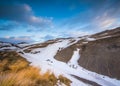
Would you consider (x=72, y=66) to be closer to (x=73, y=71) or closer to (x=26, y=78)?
(x=73, y=71)

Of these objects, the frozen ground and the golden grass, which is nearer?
the golden grass

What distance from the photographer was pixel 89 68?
82.9 ft

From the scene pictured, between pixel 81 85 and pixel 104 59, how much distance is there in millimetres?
13604

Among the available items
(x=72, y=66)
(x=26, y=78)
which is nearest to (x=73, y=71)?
(x=72, y=66)

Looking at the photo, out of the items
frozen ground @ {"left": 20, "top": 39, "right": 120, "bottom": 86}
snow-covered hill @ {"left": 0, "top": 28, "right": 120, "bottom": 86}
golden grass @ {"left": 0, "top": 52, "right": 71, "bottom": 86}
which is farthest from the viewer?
snow-covered hill @ {"left": 0, "top": 28, "right": 120, "bottom": 86}

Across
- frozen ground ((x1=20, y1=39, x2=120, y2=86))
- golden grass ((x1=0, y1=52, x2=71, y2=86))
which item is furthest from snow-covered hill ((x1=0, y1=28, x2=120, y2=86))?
golden grass ((x1=0, y1=52, x2=71, y2=86))

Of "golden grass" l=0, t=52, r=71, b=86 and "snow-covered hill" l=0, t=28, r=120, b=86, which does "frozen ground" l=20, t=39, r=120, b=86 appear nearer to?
"snow-covered hill" l=0, t=28, r=120, b=86

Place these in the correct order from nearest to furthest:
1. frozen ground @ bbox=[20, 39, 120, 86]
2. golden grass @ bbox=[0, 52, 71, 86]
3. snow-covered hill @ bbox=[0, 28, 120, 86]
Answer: golden grass @ bbox=[0, 52, 71, 86], frozen ground @ bbox=[20, 39, 120, 86], snow-covered hill @ bbox=[0, 28, 120, 86]

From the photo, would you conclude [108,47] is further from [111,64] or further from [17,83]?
[17,83]

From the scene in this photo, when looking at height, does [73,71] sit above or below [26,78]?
below

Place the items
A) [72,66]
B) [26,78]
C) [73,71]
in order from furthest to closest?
1. [72,66]
2. [73,71]
3. [26,78]

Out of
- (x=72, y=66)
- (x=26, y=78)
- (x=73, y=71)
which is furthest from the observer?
(x=72, y=66)

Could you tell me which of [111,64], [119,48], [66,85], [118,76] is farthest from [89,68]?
[66,85]

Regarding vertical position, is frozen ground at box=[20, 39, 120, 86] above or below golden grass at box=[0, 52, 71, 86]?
below
